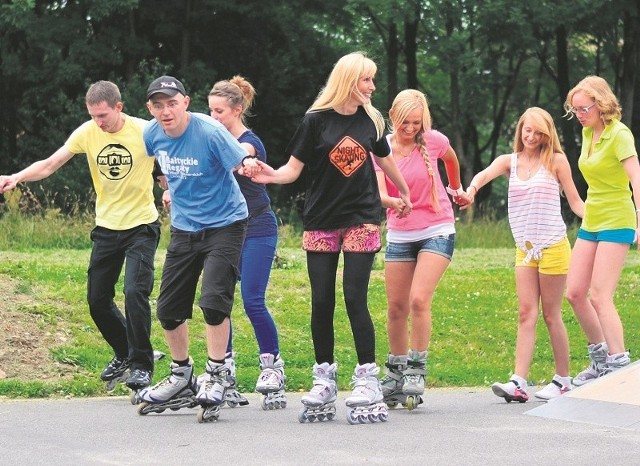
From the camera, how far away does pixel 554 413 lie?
7531 millimetres

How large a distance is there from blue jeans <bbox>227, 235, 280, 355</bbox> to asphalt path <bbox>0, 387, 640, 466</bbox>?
19.4 inches

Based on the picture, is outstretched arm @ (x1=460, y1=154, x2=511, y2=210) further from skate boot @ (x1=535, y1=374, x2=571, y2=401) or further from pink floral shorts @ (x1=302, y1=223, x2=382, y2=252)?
skate boot @ (x1=535, y1=374, x2=571, y2=401)

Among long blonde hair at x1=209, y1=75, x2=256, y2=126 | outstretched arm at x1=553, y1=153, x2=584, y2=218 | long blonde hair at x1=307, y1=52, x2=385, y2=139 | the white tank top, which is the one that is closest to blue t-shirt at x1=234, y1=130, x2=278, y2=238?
long blonde hair at x1=209, y1=75, x2=256, y2=126

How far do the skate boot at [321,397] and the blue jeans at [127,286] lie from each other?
51.6 inches

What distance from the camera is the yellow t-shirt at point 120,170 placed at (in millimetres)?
8336

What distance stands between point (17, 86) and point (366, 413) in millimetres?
26219

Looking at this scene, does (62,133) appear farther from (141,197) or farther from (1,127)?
(141,197)

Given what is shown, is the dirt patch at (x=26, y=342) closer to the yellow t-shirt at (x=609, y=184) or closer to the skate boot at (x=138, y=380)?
the skate boot at (x=138, y=380)

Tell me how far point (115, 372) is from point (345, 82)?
2.71 meters

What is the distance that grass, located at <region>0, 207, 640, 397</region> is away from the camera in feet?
32.1

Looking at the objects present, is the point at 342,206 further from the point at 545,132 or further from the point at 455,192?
the point at 545,132

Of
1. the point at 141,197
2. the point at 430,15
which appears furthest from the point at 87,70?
the point at 141,197

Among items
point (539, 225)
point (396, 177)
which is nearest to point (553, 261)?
point (539, 225)

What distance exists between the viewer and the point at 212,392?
744 cm
